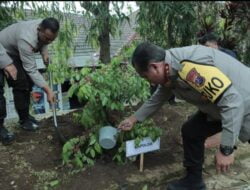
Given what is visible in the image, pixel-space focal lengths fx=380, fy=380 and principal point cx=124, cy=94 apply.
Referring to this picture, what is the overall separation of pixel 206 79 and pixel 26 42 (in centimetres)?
211

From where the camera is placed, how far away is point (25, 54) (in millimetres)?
3756

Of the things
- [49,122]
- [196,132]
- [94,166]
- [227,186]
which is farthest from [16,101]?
[227,186]

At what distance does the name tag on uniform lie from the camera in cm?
227

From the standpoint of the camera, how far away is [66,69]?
3473 mm

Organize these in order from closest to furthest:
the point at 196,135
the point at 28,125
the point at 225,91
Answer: the point at 225,91
the point at 196,135
the point at 28,125

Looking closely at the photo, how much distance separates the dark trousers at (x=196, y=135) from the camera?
9.75ft

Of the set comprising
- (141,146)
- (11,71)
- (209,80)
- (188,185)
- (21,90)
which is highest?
(209,80)

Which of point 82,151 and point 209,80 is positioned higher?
point 209,80

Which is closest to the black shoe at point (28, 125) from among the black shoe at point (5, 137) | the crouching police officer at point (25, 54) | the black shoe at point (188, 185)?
the crouching police officer at point (25, 54)

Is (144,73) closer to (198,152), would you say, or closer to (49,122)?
(198,152)

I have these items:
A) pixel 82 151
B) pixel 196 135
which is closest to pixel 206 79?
pixel 196 135

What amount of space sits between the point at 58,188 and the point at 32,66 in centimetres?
130

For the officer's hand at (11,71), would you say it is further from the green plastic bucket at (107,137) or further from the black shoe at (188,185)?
the black shoe at (188,185)

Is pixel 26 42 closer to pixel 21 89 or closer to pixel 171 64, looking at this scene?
pixel 21 89
